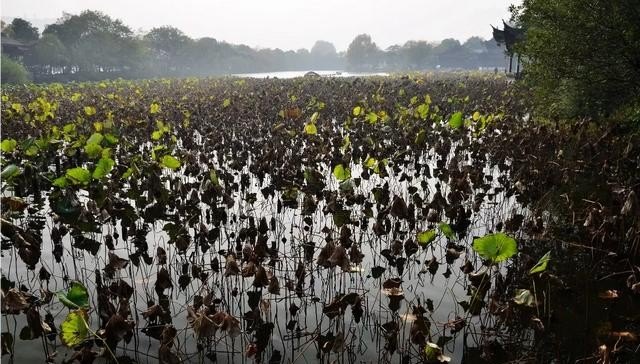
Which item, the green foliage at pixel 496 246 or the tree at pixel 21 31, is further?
the tree at pixel 21 31

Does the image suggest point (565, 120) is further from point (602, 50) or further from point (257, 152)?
point (257, 152)

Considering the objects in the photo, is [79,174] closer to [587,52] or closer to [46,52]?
[587,52]

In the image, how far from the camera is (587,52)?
858cm

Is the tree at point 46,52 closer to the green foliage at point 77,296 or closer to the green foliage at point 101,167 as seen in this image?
the green foliage at point 101,167

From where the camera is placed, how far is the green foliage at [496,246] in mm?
2309

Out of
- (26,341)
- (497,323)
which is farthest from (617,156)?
(26,341)

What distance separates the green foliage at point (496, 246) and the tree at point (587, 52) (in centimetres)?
741

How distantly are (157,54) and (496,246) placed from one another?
232ft

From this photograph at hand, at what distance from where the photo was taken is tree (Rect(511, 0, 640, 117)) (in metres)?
8.13

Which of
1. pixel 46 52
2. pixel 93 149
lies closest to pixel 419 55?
pixel 46 52

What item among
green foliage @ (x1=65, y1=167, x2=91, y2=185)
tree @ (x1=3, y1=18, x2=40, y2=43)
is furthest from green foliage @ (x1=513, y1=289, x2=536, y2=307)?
tree @ (x1=3, y1=18, x2=40, y2=43)

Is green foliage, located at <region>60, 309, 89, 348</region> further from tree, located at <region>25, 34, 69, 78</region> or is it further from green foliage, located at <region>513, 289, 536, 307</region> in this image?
tree, located at <region>25, 34, 69, 78</region>

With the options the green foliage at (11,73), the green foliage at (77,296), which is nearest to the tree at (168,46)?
the green foliage at (11,73)

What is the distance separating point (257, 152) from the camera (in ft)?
28.3
